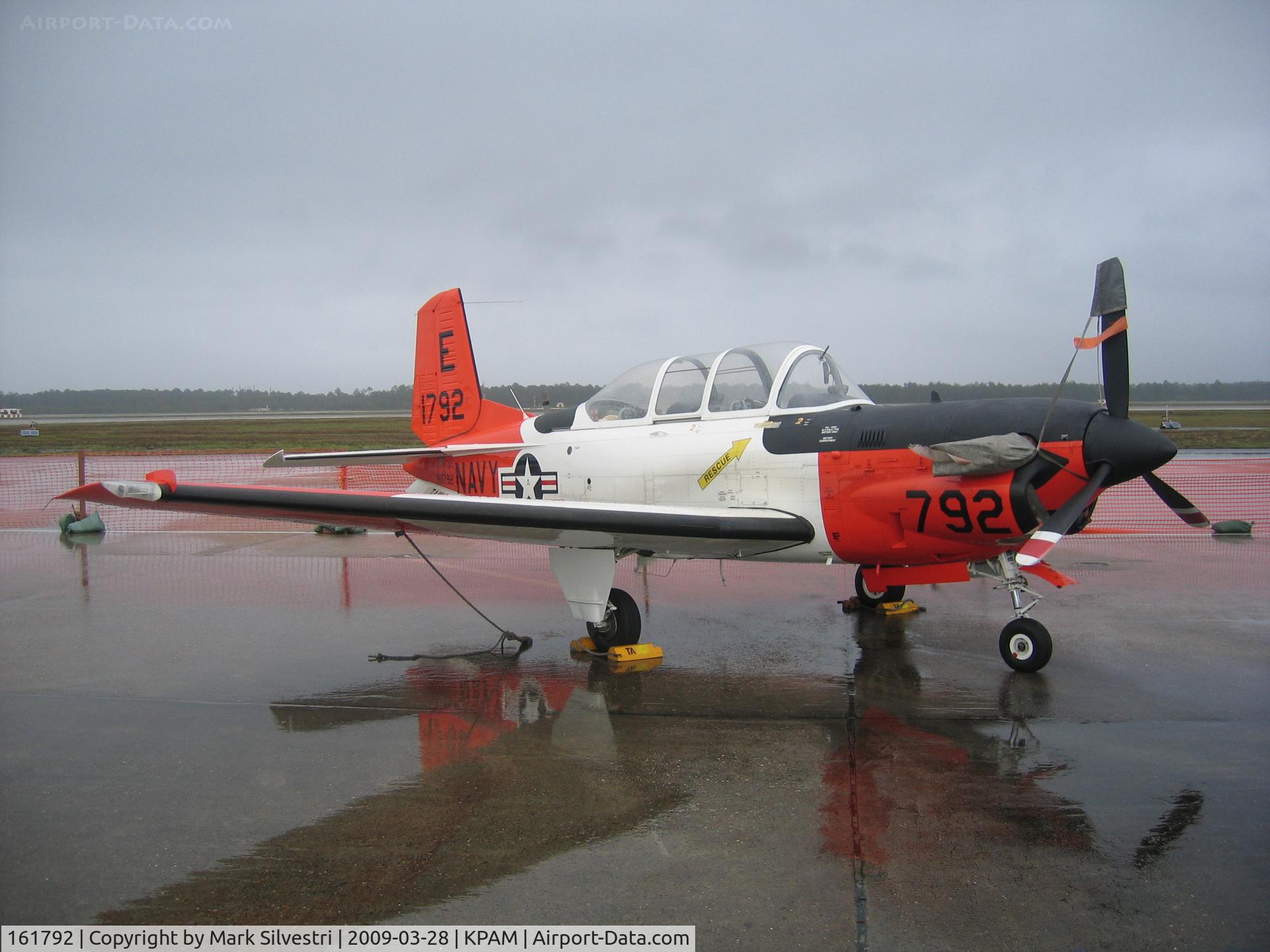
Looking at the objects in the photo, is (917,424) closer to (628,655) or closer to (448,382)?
(628,655)

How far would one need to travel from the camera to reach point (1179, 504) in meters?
5.90

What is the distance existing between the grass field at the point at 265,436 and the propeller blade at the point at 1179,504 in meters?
21.5

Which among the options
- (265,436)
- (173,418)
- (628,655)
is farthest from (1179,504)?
(173,418)

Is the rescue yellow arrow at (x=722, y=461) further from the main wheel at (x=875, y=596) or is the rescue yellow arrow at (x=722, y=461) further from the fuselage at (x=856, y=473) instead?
the main wheel at (x=875, y=596)

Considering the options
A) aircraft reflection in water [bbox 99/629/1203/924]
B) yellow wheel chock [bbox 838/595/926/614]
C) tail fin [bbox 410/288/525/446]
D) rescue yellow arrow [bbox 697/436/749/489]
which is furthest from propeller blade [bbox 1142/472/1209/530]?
tail fin [bbox 410/288/525/446]

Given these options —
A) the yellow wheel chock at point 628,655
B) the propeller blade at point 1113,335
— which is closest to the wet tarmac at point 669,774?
the yellow wheel chock at point 628,655

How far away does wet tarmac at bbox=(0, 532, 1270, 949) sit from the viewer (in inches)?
124

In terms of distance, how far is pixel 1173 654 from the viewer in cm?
634

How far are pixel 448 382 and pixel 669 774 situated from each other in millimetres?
6735

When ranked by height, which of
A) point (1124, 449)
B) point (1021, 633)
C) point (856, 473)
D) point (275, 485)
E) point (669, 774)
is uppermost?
point (1124, 449)

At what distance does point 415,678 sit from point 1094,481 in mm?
5045

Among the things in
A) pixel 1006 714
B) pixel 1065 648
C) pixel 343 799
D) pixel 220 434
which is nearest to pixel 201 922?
pixel 343 799

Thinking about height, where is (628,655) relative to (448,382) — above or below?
below

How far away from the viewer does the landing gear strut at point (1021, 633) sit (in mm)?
5793
